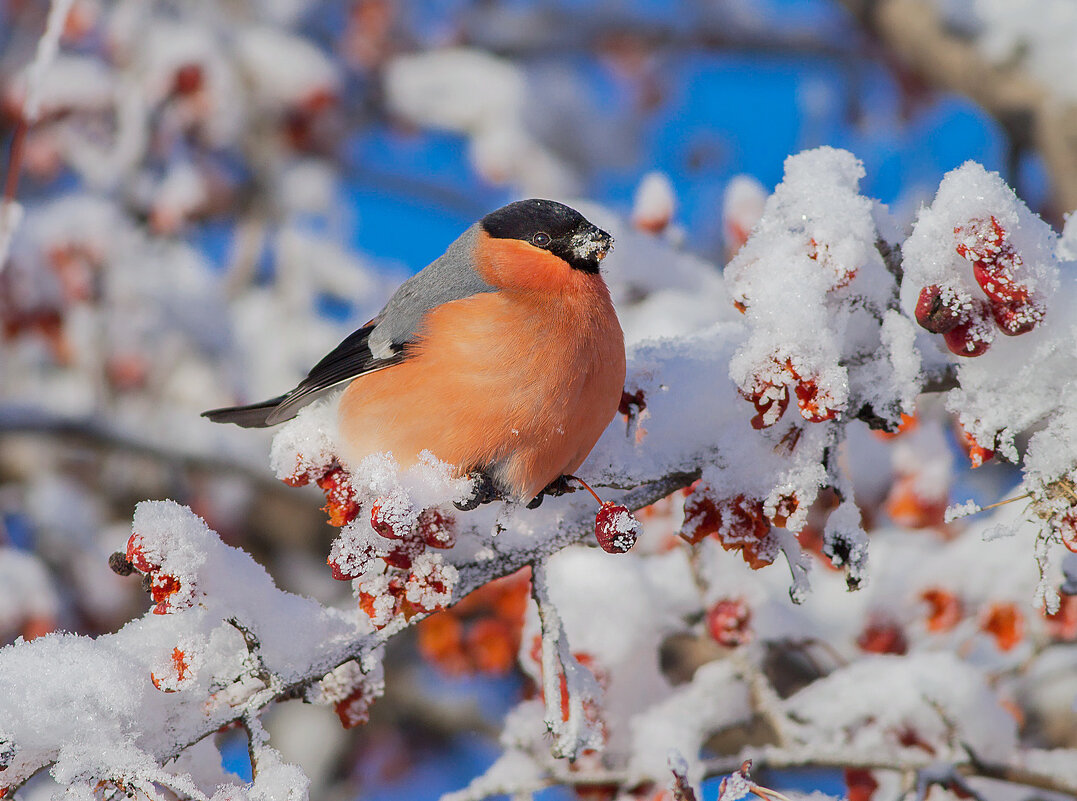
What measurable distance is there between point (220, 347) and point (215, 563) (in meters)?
3.42

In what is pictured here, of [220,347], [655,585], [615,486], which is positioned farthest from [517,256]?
[220,347]

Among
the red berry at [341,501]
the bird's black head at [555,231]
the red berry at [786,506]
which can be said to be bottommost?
the red berry at [341,501]

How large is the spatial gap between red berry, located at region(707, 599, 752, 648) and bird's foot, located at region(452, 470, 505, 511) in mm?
745

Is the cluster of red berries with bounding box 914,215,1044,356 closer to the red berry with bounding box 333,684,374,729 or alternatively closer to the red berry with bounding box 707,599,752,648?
the red berry with bounding box 707,599,752,648

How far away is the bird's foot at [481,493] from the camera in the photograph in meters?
1.59

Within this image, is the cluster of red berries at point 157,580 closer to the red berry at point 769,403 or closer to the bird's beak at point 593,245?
the red berry at point 769,403

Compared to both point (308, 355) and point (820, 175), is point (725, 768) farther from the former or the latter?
point (308, 355)

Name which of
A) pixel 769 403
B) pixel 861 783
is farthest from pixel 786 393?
pixel 861 783

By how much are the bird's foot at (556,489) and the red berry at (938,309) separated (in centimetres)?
69

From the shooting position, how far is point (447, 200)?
19.6 feet

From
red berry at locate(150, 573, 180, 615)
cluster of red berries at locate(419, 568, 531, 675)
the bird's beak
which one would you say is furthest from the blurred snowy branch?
red berry at locate(150, 573, 180, 615)

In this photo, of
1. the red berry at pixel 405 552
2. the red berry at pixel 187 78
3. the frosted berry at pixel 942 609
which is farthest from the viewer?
the red berry at pixel 187 78

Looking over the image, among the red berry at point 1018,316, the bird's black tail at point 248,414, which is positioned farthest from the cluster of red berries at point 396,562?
the red berry at point 1018,316

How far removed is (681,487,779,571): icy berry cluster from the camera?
5.09 feet
